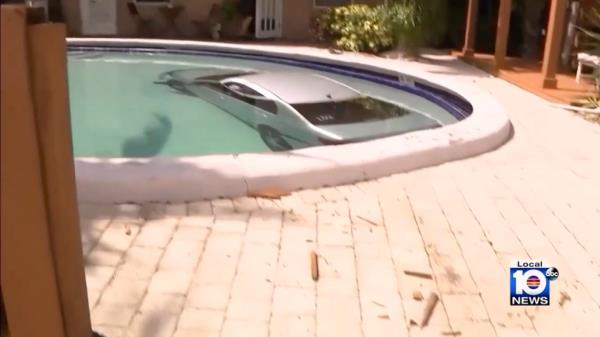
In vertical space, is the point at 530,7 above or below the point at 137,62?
above

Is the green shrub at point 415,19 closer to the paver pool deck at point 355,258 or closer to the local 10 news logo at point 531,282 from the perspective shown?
the paver pool deck at point 355,258

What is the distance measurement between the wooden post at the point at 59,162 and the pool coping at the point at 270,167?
1.65 meters

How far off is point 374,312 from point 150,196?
5.40 ft

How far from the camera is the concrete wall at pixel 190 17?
42.4 ft

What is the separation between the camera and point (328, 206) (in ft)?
12.8

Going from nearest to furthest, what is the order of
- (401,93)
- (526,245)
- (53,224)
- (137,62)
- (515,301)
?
(53,224) < (515,301) < (526,245) < (401,93) < (137,62)

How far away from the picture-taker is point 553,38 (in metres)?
7.77

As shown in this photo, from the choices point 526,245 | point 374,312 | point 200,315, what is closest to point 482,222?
point 526,245

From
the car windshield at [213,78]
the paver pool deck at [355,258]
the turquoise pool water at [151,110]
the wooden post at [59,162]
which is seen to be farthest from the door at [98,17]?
the wooden post at [59,162]

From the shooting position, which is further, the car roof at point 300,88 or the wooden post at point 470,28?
the wooden post at point 470,28

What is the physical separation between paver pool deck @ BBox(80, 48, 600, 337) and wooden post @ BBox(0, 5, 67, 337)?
0.49 meters

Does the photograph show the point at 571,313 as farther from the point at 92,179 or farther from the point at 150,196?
the point at 92,179

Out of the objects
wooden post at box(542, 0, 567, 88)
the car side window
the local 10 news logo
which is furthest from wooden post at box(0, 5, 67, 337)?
wooden post at box(542, 0, 567, 88)

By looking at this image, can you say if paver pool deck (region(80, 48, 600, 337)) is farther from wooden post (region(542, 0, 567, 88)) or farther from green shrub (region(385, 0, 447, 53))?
green shrub (region(385, 0, 447, 53))
